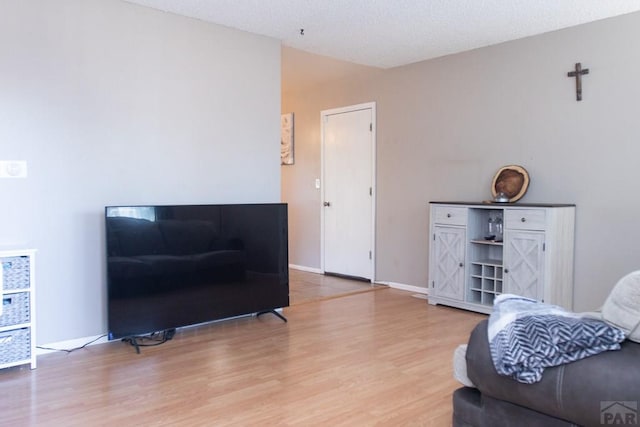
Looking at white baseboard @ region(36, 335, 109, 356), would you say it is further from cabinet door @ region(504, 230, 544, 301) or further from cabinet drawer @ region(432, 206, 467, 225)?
cabinet door @ region(504, 230, 544, 301)

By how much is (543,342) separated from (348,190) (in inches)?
174

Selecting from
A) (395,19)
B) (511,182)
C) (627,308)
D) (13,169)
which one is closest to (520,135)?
(511,182)

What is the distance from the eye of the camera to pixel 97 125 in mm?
3402

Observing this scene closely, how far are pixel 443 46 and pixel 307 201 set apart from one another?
8.99 ft

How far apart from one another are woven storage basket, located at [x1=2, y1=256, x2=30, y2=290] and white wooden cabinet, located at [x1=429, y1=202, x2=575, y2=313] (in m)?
3.29

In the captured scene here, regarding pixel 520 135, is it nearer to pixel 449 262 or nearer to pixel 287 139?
pixel 449 262

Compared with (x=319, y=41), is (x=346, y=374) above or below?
below

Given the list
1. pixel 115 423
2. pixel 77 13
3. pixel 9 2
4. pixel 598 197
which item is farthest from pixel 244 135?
pixel 598 197

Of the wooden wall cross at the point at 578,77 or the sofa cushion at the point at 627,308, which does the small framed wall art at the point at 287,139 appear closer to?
the wooden wall cross at the point at 578,77

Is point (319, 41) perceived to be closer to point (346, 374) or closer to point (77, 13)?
point (77, 13)

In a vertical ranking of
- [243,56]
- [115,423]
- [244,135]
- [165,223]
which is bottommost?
[115,423]

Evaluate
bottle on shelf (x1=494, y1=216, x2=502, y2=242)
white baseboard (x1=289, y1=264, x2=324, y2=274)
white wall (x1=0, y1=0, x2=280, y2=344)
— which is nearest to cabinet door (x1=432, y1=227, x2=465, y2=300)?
bottle on shelf (x1=494, y1=216, x2=502, y2=242)

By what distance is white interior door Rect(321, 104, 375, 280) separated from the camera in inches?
227

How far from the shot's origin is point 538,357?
164cm
